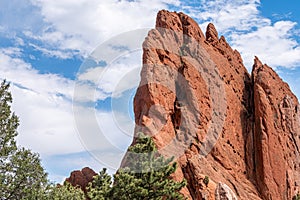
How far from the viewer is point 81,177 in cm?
6681

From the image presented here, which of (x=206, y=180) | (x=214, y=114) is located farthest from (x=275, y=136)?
(x=206, y=180)

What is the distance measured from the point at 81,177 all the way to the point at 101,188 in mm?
33557

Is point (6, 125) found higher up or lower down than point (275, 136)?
lower down

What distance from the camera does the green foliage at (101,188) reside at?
33031 mm

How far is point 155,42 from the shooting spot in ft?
204

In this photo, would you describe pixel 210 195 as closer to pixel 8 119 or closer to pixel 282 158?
pixel 282 158

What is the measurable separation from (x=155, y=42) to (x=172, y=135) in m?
15.4

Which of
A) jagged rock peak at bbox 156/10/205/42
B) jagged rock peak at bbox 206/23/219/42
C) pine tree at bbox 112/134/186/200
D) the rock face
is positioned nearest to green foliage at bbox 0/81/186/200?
pine tree at bbox 112/134/186/200

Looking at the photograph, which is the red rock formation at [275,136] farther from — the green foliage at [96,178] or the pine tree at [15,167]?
the pine tree at [15,167]

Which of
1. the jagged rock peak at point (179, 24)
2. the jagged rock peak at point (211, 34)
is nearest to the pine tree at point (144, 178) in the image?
the jagged rock peak at point (179, 24)

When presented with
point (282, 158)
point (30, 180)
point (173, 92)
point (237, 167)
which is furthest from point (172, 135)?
point (30, 180)

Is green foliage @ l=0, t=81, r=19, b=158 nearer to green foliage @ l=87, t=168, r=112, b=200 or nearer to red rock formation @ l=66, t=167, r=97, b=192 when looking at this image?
green foliage @ l=87, t=168, r=112, b=200

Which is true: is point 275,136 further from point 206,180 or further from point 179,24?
point 179,24

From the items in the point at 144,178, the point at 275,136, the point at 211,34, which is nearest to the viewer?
the point at 144,178
